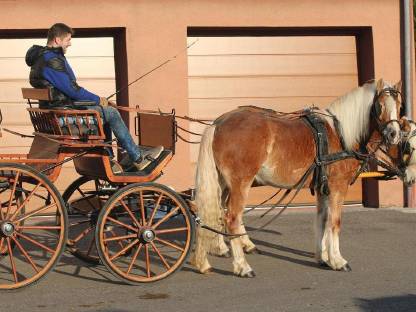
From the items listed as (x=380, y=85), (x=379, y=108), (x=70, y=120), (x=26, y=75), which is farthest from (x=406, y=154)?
(x=26, y=75)

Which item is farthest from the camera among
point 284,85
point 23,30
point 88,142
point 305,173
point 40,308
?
point 284,85

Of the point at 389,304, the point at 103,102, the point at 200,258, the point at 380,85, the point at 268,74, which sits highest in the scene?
the point at 268,74

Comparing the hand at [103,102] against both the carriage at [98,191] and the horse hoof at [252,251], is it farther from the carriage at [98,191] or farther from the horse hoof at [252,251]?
the horse hoof at [252,251]

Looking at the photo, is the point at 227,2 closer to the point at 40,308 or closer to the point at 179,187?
the point at 179,187

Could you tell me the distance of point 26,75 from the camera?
1266 cm

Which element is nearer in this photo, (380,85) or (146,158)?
(146,158)

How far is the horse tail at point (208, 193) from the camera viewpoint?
8633mm

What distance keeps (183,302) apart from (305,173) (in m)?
2.03

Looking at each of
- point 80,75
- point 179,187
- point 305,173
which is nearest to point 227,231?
point 305,173

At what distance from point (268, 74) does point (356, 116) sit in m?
4.41

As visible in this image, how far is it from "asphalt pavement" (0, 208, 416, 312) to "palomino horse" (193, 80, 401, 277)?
314 millimetres

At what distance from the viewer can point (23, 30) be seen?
40.7 feet

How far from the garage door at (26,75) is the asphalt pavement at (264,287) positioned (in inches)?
132

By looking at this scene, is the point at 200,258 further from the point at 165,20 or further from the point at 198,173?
the point at 165,20
